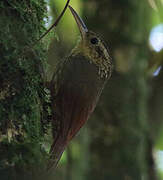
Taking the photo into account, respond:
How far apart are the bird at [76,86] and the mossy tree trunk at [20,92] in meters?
0.30

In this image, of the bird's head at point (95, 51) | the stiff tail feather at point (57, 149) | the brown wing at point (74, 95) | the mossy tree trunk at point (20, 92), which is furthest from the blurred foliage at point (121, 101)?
the mossy tree trunk at point (20, 92)

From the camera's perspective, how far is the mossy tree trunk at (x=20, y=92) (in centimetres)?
216

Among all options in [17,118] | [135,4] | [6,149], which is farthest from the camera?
[135,4]

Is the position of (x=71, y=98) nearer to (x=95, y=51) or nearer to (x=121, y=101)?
(x=95, y=51)

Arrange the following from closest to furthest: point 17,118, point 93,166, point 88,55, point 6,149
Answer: point 6,149, point 17,118, point 88,55, point 93,166

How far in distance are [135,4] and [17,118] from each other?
3606mm

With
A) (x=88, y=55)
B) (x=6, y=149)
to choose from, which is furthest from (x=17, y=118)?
(x=88, y=55)

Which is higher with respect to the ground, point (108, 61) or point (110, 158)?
point (108, 61)

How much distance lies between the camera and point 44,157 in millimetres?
2430

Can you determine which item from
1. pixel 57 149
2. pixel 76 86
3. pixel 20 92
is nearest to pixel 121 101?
pixel 76 86

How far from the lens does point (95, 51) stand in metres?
3.67

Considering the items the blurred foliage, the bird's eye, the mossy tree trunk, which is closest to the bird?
the bird's eye

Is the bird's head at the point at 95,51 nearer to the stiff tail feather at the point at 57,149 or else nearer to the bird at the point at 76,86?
the bird at the point at 76,86

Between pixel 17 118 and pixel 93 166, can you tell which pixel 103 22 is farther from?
pixel 17 118
